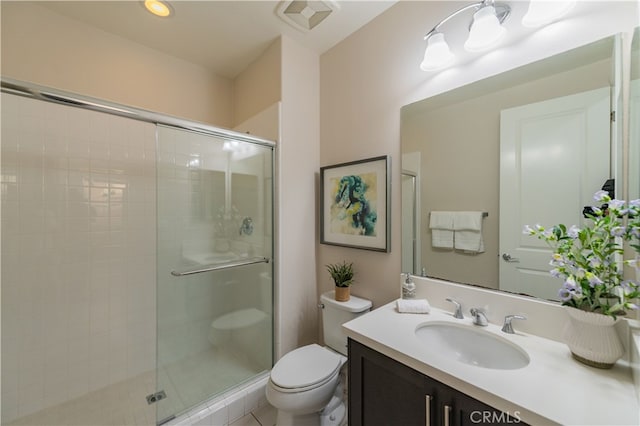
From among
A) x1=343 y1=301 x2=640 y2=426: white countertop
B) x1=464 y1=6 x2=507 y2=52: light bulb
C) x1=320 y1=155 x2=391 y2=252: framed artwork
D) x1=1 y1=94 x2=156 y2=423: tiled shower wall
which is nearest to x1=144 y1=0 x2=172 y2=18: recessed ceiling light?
x1=1 y1=94 x2=156 y2=423: tiled shower wall

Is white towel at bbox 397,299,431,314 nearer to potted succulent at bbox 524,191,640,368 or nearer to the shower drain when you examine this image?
potted succulent at bbox 524,191,640,368

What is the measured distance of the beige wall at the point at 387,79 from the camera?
3.31 feet

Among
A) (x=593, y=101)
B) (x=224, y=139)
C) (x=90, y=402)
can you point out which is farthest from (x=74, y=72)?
(x=593, y=101)

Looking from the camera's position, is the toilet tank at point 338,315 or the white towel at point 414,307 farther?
the toilet tank at point 338,315

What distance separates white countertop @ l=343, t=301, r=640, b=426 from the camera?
61 centimetres

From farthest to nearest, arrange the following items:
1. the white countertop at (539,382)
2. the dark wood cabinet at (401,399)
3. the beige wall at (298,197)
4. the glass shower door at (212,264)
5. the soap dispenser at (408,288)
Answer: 1. the beige wall at (298,197)
2. the glass shower door at (212,264)
3. the soap dispenser at (408,288)
4. the dark wood cabinet at (401,399)
5. the white countertop at (539,382)

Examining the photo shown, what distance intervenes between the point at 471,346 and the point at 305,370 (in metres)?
0.82

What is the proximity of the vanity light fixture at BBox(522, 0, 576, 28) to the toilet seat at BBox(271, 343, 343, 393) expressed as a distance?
5.92ft

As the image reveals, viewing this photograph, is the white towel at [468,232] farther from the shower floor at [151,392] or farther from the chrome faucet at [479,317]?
the shower floor at [151,392]

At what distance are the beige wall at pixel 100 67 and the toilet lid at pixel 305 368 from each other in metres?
2.07

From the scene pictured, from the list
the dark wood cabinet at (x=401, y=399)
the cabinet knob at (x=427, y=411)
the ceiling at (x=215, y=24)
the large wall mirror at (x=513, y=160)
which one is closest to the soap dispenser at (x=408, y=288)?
the large wall mirror at (x=513, y=160)

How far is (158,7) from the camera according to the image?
5.07ft

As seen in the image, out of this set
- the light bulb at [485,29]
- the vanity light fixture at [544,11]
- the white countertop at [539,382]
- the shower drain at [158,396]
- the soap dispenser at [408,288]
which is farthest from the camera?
the shower drain at [158,396]

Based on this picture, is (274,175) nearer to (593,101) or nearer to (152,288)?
(152,288)
